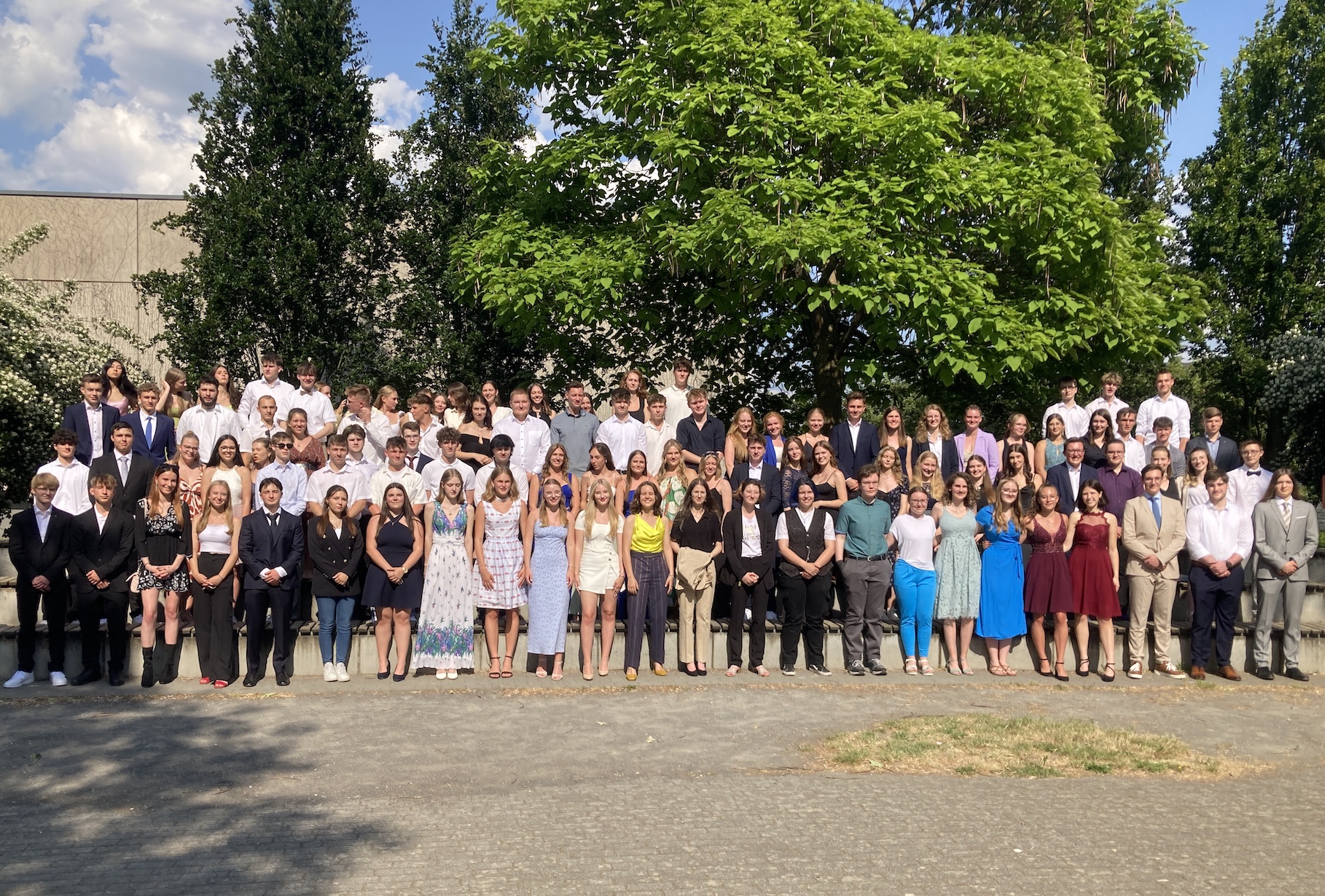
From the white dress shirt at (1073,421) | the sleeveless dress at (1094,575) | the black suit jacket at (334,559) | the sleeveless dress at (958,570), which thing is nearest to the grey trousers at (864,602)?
the sleeveless dress at (958,570)

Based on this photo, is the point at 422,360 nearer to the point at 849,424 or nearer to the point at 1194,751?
the point at 849,424

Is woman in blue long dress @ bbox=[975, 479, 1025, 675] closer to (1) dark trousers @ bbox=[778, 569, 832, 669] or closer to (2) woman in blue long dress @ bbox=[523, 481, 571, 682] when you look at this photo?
(1) dark trousers @ bbox=[778, 569, 832, 669]

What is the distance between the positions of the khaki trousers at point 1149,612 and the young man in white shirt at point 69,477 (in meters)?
10.2

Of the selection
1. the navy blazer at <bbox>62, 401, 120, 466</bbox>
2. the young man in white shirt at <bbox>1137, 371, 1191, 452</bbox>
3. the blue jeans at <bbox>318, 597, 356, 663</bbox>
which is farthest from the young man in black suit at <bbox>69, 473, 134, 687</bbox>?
the young man in white shirt at <bbox>1137, 371, 1191, 452</bbox>

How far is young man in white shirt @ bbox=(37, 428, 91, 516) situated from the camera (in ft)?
32.3

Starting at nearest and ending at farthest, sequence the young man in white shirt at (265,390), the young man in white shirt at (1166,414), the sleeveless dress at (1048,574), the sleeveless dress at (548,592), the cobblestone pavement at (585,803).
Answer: the cobblestone pavement at (585,803) → the sleeveless dress at (548,592) → the sleeveless dress at (1048,574) → the young man in white shirt at (265,390) → the young man in white shirt at (1166,414)

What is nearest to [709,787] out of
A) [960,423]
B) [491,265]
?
[491,265]

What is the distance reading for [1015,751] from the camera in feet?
25.6

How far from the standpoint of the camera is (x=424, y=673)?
1000 cm

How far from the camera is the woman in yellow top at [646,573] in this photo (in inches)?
396

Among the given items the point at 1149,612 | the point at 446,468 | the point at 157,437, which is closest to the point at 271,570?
the point at 446,468

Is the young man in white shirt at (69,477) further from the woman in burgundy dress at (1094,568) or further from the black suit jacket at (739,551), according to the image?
the woman in burgundy dress at (1094,568)

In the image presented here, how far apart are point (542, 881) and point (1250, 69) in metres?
34.0

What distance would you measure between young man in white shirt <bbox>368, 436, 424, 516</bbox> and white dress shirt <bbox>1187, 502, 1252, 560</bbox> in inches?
307
